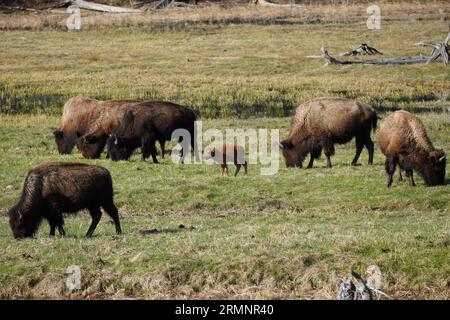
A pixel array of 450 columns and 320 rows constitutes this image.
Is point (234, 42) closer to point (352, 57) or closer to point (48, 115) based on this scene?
point (352, 57)

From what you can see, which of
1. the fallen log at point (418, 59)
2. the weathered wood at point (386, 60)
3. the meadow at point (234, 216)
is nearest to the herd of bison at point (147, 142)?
the meadow at point (234, 216)

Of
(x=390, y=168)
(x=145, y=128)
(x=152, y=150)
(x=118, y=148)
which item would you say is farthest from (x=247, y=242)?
(x=118, y=148)

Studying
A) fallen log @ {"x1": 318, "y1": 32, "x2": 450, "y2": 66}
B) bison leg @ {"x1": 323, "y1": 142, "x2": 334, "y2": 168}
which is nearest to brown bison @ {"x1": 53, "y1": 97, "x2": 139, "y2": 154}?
bison leg @ {"x1": 323, "y1": 142, "x2": 334, "y2": 168}

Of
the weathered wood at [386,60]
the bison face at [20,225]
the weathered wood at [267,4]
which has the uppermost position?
the weathered wood at [267,4]

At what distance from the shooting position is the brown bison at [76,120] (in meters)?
27.7

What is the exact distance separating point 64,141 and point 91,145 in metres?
1.74

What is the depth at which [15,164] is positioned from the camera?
977 inches

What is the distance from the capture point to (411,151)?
69.5ft

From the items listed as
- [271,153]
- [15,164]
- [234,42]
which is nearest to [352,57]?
Result: [234,42]

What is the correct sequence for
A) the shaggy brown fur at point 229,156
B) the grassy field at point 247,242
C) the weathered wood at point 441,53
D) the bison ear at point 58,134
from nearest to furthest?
the grassy field at point 247,242 < the shaggy brown fur at point 229,156 < the bison ear at point 58,134 < the weathered wood at point 441,53

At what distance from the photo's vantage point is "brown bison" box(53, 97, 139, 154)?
90.8 ft

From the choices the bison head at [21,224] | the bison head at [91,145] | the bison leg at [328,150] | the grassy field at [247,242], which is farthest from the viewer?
the bison head at [91,145]

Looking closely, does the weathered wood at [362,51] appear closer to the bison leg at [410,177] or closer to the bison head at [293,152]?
the bison head at [293,152]

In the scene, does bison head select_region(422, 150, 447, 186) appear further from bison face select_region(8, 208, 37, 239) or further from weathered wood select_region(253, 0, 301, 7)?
weathered wood select_region(253, 0, 301, 7)
